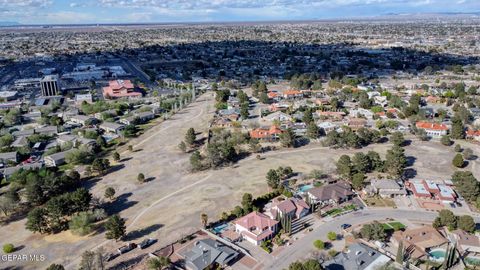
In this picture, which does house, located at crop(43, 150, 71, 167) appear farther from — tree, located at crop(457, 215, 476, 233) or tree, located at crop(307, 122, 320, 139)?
tree, located at crop(457, 215, 476, 233)

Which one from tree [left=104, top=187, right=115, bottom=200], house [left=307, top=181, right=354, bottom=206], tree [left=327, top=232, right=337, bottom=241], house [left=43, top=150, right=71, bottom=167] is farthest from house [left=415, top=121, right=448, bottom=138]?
house [left=43, top=150, right=71, bottom=167]

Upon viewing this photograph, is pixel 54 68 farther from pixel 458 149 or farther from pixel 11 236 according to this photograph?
pixel 458 149

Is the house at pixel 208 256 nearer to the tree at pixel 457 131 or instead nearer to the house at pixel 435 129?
the house at pixel 435 129

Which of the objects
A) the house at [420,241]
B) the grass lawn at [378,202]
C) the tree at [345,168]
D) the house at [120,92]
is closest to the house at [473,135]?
the tree at [345,168]

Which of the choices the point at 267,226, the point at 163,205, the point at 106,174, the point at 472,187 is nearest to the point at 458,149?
the point at 472,187

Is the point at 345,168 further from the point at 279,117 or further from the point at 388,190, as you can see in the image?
the point at 279,117

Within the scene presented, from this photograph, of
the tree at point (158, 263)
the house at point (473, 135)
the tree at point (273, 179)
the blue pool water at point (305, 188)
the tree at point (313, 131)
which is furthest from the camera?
the tree at point (313, 131)
